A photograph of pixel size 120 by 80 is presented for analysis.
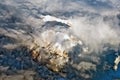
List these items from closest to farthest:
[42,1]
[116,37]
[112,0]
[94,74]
A: [94,74], [116,37], [42,1], [112,0]

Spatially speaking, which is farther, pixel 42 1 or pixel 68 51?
pixel 42 1

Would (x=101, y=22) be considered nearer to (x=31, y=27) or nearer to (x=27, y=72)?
(x=31, y=27)

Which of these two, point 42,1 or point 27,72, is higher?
point 42,1

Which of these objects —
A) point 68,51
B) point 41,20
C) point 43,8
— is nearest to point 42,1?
point 43,8

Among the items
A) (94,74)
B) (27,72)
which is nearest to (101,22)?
(94,74)

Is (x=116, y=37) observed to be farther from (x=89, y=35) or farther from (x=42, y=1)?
(x=42, y=1)

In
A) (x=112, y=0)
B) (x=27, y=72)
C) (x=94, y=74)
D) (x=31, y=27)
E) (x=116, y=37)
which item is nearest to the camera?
(x=27, y=72)

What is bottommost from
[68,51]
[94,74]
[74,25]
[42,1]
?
[94,74]

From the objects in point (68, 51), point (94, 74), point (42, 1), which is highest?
point (42, 1)

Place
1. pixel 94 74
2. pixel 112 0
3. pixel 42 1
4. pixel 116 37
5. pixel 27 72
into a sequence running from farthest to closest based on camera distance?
1. pixel 112 0
2. pixel 42 1
3. pixel 116 37
4. pixel 94 74
5. pixel 27 72

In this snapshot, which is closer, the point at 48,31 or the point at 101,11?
the point at 48,31
